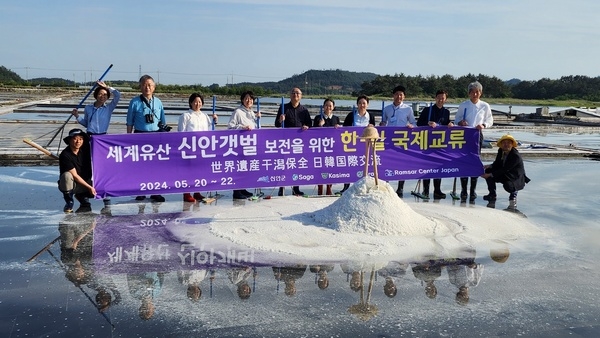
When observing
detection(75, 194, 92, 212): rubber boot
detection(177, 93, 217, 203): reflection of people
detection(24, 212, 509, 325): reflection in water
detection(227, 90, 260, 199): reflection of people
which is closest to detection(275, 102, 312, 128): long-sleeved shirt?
detection(227, 90, 260, 199): reflection of people

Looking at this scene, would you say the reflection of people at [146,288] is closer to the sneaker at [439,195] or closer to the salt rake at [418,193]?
the salt rake at [418,193]

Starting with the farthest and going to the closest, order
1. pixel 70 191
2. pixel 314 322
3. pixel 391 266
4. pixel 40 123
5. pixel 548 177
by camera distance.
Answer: pixel 40 123 → pixel 548 177 → pixel 70 191 → pixel 391 266 → pixel 314 322

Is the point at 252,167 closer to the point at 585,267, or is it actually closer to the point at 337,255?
the point at 337,255

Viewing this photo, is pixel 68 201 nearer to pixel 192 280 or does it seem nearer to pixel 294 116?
pixel 294 116

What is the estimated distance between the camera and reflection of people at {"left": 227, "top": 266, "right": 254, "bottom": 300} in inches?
192

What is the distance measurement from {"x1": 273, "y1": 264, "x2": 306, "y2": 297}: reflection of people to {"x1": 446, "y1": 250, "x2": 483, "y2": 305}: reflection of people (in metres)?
1.44

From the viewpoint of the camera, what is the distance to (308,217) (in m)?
7.36

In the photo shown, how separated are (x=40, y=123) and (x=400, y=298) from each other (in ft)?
67.9

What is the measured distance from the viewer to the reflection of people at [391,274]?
16.4 ft

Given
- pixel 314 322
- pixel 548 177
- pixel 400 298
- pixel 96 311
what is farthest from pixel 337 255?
pixel 548 177

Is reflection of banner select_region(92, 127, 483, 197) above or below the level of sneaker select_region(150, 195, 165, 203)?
above

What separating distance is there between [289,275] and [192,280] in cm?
92

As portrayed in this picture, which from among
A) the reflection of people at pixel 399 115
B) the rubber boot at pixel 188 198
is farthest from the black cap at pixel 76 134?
the reflection of people at pixel 399 115

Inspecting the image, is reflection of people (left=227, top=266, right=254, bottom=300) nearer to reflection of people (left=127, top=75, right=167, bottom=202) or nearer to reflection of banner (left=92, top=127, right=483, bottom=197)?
reflection of banner (left=92, top=127, right=483, bottom=197)
